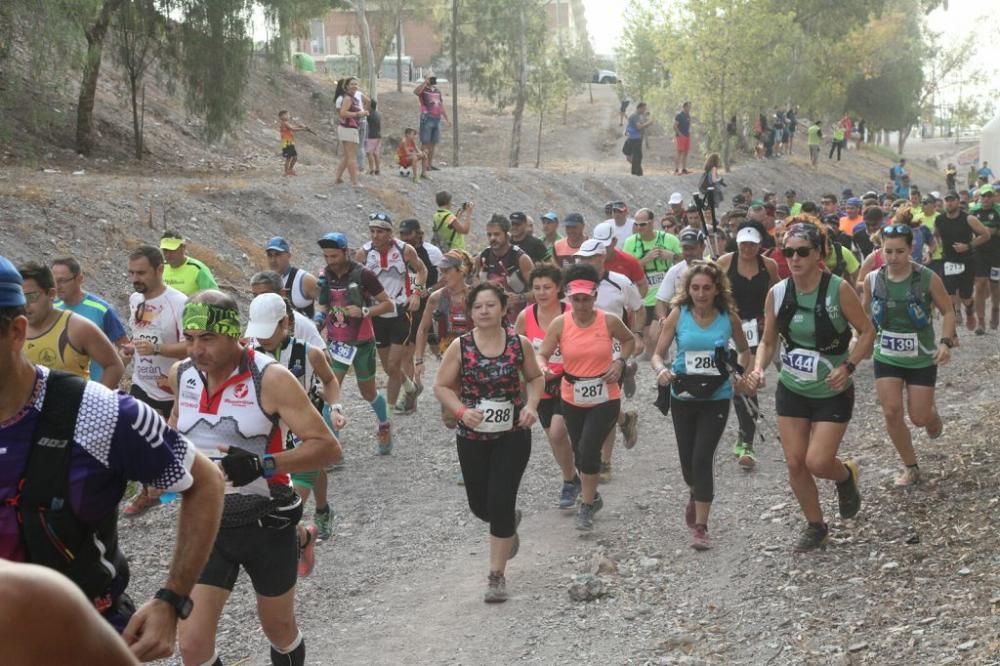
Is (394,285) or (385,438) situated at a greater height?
(394,285)

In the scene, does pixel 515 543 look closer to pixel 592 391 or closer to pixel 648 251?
pixel 592 391

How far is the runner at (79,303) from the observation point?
825 cm

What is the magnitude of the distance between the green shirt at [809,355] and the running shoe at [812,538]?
833 mm

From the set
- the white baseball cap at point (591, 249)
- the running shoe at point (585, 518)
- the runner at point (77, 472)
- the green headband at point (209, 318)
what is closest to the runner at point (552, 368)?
the running shoe at point (585, 518)

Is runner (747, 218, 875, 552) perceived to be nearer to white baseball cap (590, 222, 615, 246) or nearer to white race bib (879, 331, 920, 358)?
white race bib (879, 331, 920, 358)

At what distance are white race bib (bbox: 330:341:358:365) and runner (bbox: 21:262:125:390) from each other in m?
3.40

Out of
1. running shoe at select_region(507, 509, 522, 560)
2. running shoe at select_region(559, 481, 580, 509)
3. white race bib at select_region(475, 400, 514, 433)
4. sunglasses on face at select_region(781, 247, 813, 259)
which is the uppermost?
sunglasses on face at select_region(781, 247, 813, 259)

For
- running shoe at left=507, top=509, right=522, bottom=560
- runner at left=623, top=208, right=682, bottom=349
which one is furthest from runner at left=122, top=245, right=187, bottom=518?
runner at left=623, top=208, right=682, bottom=349

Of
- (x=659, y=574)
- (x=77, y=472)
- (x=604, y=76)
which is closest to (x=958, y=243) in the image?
(x=659, y=574)

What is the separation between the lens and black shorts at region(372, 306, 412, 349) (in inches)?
475

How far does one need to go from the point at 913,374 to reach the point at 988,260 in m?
8.68

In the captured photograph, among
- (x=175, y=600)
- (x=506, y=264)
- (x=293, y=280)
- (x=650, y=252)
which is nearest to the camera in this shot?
(x=175, y=600)

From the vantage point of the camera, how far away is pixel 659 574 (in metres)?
7.56

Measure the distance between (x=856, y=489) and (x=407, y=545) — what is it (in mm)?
3060
